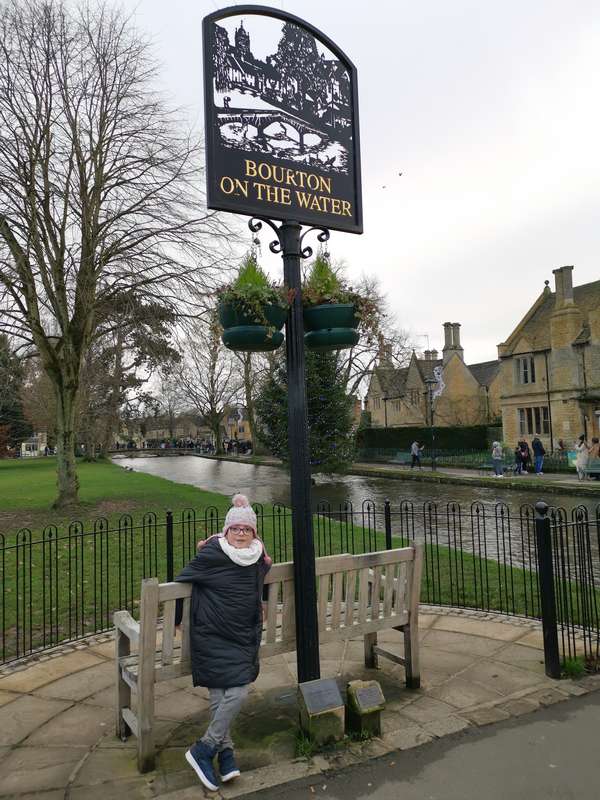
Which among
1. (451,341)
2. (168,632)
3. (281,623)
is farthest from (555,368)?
(168,632)

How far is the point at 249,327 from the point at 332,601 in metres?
2.21

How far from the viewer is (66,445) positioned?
659 inches

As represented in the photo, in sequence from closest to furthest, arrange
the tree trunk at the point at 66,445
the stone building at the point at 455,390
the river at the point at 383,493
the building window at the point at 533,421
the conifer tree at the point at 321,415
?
the tree trunk at the point at 66,445, the river at the point at 383,493, the conifer tree at the point at 321,415, the building window at the point at 533,421, the stone building at the point at 455,390

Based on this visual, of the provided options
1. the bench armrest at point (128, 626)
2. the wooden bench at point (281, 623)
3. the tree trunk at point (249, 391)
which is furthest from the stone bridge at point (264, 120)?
the tree trunk at point (249, 391)

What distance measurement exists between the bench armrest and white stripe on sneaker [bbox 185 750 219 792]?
0.75 meters

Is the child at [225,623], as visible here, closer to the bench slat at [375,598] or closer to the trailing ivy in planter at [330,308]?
the bench slat at [375,598]

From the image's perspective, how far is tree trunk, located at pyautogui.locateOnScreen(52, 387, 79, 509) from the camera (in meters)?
16.8

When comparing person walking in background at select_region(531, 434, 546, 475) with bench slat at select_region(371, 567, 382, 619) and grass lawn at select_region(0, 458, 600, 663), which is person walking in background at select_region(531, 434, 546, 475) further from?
bench slat at select_region(371, 567, 382, 619)

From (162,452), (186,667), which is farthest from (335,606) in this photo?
(162,452)

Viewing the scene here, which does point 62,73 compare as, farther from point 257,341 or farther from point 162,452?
point 162,452

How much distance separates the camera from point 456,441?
42000 mm

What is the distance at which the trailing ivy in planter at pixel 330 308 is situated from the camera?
440 cm

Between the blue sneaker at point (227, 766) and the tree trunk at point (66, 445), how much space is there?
14.5m

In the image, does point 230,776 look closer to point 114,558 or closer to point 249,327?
point 249,327
